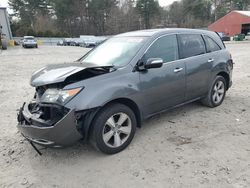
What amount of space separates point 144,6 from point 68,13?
20.0m

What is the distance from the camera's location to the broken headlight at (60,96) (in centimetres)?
315

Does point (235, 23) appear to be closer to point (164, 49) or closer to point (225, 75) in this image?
point (225, 75)

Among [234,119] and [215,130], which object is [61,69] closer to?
[215,130]

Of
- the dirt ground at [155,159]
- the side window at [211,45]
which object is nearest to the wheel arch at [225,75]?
the side window at [211,45]

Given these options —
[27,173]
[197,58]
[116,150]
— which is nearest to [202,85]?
[197,58]

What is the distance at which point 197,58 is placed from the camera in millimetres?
4766

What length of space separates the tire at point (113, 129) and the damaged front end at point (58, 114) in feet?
0.44

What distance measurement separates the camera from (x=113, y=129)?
140 inches

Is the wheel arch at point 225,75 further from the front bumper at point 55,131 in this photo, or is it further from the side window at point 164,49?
the front bumper at point 55,131

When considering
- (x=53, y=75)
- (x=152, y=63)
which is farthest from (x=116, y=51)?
(x=53, y=75)

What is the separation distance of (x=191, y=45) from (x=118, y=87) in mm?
2059

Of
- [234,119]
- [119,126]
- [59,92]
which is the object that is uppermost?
[59,92]

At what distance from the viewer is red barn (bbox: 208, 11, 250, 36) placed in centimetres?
4819

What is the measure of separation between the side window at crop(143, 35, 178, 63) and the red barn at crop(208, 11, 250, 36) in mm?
50278
